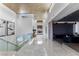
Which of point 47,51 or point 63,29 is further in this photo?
point 63,29

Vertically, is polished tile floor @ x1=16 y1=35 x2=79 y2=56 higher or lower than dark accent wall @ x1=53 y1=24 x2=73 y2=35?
lower

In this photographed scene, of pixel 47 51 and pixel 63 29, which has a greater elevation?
pixel 63 29

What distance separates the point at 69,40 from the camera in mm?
12180

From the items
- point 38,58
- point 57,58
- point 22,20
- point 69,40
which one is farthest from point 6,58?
point 22,20

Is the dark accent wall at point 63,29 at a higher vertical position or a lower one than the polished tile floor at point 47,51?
higher

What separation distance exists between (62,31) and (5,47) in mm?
12379

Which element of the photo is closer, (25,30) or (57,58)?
(57,58)

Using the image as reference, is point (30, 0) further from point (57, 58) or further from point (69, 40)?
point (69, 40)

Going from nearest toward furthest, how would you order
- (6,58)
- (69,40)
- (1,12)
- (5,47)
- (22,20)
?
(6,58)
(5,47)
(1,12)
(69,40)
(22,20)

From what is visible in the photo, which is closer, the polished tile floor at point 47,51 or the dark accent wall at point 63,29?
the polished tile floor at point 47,51

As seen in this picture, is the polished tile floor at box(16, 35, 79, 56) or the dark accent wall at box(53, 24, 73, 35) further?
the dark accent wall at box(53, 24, 73, 35)

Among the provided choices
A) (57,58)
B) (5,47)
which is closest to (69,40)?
(5,47)

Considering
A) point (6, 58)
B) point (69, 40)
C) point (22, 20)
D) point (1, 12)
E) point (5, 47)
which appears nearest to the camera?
point (6, 58)

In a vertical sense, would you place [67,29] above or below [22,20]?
below
